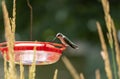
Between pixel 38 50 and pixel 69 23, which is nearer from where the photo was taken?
pixel 38 50

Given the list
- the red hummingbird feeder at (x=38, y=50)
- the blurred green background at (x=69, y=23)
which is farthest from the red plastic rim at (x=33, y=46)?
the blurred green background at (x=69, y=23)

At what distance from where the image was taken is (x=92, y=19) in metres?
6.85

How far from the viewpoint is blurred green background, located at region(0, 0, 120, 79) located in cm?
665

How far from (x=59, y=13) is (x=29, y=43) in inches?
188

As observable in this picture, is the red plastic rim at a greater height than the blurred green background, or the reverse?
the red plastic rim

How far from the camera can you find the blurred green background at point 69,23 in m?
6.65

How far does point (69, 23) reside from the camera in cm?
671

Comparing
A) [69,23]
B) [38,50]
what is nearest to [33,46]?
[38,50]

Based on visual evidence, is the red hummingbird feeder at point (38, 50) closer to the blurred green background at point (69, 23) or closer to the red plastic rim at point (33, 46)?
the red plastic rim at point (33, 46)

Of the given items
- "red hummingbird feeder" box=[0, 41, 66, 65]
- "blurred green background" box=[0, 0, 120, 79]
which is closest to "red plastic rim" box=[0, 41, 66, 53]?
"red hummingbird feeder" box=[0, 41, 66, 65]

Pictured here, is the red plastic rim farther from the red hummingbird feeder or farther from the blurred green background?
the blurred green background

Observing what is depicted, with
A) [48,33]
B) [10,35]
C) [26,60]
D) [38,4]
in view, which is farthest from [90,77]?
[10,35]

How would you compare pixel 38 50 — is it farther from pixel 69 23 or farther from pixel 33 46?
pixel 69 23

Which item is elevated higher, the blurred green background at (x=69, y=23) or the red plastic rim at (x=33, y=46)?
the red plastic rim at (x=33, y=46)
